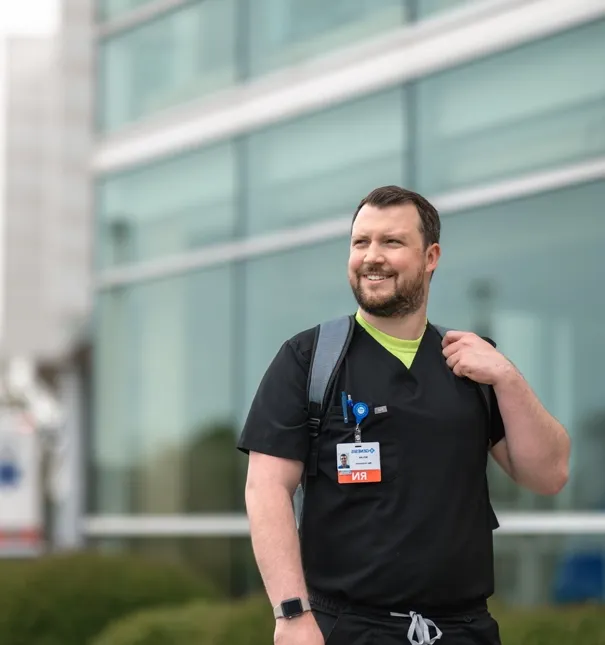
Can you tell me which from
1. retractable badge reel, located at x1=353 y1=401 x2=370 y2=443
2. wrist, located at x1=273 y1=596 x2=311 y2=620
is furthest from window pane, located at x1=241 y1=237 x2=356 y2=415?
wrist, located at x1=273 y1=596 x2=311 y2=620

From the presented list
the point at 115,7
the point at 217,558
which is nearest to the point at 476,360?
the point at 217,558

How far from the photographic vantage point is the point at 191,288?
1204 cm

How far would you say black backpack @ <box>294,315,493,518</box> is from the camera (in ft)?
11.3

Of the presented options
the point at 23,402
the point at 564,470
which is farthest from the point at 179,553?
the point at 23,402

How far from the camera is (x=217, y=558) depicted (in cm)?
1157

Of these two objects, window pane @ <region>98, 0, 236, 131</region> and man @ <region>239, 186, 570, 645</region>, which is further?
window pane @ <region>98, 0, 236, 131</region>

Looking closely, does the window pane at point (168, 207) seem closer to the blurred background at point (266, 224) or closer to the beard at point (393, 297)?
the blurred background at point (266, 224)

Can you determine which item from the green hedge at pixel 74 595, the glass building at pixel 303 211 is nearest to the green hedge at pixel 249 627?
the green hedge at pixel 74 595

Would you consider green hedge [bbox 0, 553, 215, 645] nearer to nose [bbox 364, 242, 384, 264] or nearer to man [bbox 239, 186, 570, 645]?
man [bbox 239, 186, 570, 645]

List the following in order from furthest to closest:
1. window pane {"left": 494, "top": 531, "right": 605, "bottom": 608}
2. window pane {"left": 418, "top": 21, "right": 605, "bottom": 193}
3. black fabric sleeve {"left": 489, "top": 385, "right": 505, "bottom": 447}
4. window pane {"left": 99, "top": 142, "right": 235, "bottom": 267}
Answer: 1. window pane {"left": 99, "top": 142, "right": 235, "bottom": 267}
2. window pane {"left": 418, "top": 21, "right": 605, "bottom": 193}
3. window pane {"left": 494, "top": 531, "right": 605, "bottom": 608}
4. black fabric sleeve {"left": 489, "top": 385, "right": 505, "bottom": 447}

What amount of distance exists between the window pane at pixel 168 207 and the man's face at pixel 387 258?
8127mm

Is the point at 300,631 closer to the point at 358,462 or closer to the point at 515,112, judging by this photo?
the point at 358,462

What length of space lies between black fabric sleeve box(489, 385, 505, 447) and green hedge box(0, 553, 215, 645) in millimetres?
6189

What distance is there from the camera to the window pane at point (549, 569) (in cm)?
818
